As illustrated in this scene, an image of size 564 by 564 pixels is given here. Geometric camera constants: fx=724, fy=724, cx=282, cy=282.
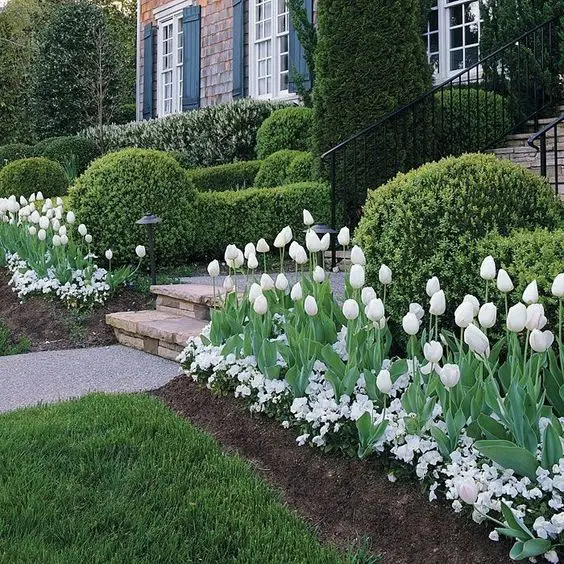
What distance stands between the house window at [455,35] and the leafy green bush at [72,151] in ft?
23.4

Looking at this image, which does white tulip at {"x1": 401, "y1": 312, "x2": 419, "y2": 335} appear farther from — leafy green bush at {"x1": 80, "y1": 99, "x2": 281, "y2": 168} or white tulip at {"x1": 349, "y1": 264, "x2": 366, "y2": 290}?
leafy green bush at {"x1": 80, "y1": 99, "x2": 281, "y2": 168}

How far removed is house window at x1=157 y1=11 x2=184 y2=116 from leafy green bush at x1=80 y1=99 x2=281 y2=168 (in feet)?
4.12

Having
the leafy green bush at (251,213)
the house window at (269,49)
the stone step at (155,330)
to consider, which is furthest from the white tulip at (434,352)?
the house window at (269,49)

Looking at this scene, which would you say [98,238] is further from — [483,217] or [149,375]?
[483,217]

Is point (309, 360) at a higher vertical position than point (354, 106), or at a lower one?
lower

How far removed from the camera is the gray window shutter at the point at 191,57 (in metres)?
14.5

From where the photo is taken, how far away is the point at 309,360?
3.06 metres

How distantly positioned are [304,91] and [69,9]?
35.3 feet

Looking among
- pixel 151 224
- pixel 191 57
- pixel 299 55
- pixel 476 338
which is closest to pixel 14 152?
pixel 191 57

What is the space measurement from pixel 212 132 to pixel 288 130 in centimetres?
288

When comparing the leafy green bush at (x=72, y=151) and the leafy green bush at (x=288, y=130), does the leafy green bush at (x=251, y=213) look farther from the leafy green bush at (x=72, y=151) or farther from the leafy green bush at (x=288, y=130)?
the leafy green bush at (x=72, y=151)

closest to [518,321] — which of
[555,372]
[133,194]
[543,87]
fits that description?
[555,372]

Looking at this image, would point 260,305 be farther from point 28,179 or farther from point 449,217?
point 28,179

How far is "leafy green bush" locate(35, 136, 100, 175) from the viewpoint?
14.3m
